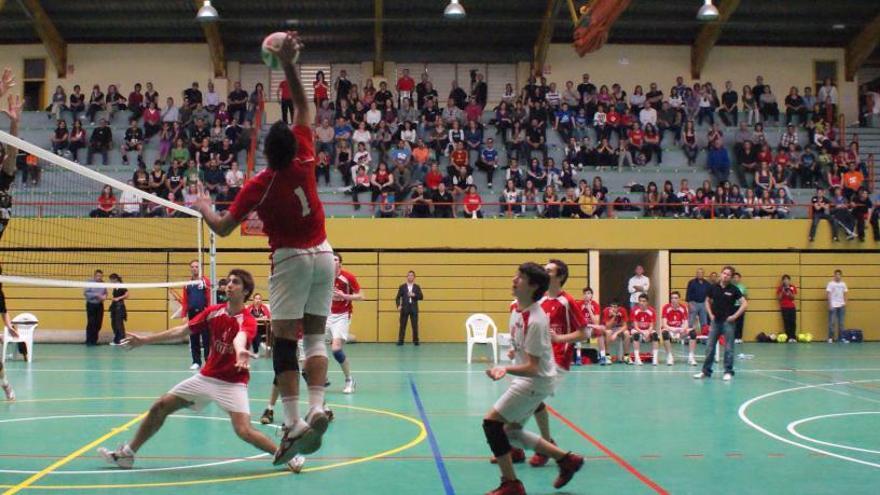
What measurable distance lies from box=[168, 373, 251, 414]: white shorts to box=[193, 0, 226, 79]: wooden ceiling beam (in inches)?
977

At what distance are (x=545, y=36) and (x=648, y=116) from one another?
5.32 m

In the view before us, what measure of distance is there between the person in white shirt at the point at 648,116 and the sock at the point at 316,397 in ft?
86.8

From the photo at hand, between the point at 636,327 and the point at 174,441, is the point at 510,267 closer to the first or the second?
the point at 636,327

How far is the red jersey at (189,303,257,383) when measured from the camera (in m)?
8.27

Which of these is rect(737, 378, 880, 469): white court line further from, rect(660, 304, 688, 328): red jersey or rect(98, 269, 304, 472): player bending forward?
rect(98, 269, 304, 472): player bending forward

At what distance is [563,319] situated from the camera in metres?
9.36

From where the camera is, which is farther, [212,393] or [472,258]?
[472,258]

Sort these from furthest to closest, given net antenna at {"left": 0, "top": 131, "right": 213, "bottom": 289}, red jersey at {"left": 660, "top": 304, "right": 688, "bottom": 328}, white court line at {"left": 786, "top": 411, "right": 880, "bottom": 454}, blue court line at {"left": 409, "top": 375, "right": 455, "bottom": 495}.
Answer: net antenna at {"left": 0, "top": 131, "right": 213, "bottom": 289} → red jersey at {"left": 660, "top": 304, "right": 688, "bottom": 328} → white court line at {"left": 786, "top": 411, "right": 880, "bottom": 454} → blue court line at {"left": 409, "top": 375, "right": 455, "bottom": 495}

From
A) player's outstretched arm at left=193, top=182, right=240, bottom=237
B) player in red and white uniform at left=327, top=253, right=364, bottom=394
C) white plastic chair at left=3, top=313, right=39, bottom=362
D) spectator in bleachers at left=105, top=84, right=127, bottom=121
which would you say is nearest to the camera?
player's outstretched arm at left=193, top=182, right=240, bottom=237

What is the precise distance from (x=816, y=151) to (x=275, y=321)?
2797 centimetres

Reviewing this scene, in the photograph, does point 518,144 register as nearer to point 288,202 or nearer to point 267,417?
point 267,417

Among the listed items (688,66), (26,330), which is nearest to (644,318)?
(26,330)

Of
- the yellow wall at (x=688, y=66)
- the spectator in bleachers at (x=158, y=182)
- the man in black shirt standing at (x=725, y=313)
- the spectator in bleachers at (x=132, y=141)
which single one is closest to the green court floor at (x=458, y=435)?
the man in black shirt standing at (x=725, y=313)


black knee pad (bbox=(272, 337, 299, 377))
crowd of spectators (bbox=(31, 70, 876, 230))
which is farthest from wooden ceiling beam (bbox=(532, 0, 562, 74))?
black knee pad (bbox=(272, 337, 299, 377))
